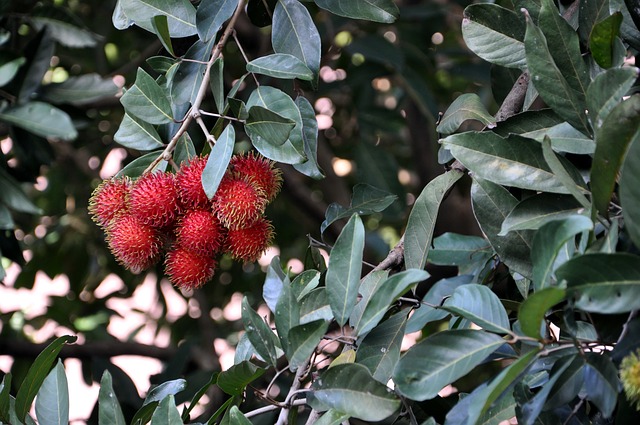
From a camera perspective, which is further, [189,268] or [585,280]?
[189,268]

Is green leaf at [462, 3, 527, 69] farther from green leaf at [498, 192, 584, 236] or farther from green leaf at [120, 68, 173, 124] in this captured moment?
green leaf at [120, 68, 173, 124]

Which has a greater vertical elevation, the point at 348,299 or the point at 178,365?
the point at 348,299

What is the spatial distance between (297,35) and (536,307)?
54cm

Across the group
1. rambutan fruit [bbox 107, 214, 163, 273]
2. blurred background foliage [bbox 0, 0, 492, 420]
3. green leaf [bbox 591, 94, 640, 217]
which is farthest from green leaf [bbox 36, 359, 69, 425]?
blurred background foliage [bbox 0, 0, 492, 420]

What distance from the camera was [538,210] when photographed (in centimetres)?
70

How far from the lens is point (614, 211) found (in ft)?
2.29

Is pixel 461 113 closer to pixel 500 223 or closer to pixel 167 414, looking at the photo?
pixel 500 223

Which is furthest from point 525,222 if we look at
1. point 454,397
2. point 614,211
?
point 454,397

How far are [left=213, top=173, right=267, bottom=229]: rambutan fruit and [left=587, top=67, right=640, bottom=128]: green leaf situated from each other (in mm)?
408

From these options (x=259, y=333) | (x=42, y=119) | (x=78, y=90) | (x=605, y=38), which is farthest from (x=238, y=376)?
(x=78, y=90)

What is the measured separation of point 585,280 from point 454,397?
44 cm

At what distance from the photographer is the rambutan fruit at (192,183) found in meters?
0.91

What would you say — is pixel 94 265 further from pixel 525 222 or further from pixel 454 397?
pixel 525 222

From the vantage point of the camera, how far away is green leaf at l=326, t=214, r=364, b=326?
0.75m
